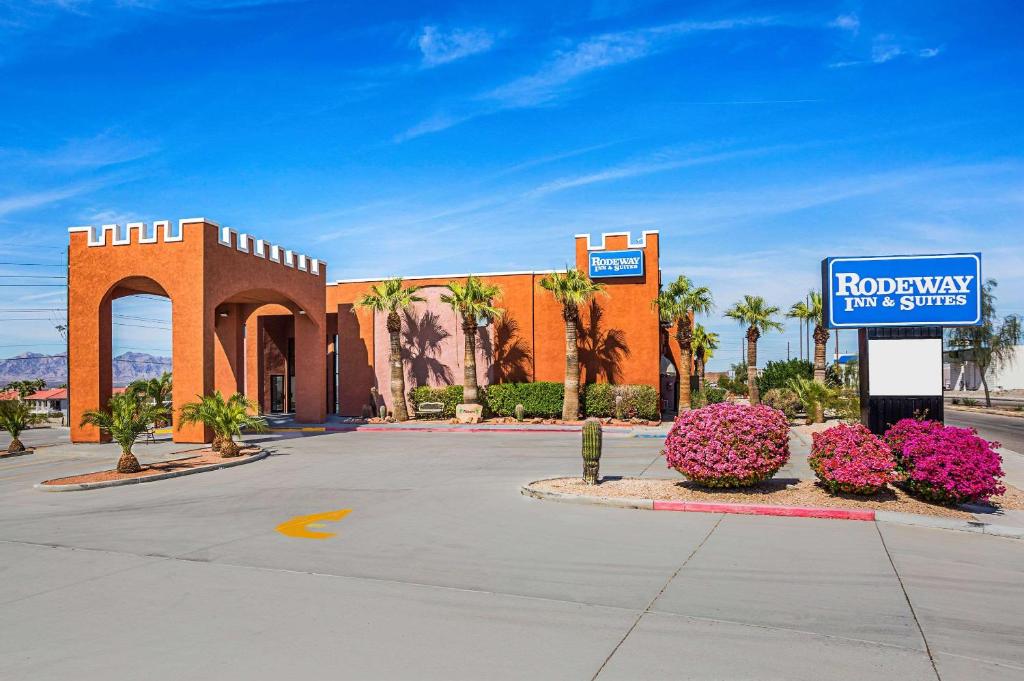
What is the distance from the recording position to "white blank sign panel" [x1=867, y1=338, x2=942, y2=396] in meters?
14.5

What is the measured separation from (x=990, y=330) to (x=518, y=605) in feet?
227

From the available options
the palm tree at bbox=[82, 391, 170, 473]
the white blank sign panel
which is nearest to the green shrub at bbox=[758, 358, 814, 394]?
the white blank sign panel

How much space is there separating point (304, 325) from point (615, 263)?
1413cm

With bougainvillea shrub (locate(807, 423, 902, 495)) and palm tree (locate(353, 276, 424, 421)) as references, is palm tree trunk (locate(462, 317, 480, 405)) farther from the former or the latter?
bougainvillea shrub (locate(807, 423, 902, 495))

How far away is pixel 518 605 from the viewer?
7.21 meters

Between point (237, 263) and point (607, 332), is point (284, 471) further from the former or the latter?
point (607, 332)

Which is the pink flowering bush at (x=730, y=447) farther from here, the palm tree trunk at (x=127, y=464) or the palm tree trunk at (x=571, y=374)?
the palm tree trunk at (x=571, y=374)

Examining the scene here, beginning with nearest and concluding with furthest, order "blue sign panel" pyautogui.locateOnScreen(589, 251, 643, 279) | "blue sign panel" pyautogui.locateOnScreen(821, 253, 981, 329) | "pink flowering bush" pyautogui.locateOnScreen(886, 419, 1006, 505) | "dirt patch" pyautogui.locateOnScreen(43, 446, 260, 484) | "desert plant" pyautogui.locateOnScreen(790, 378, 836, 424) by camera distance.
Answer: "pink flowering bush" pyautogui.locateOnScreen(886, 419, 1006, 505) → "blue sign panel" pyautogui.locateOnScreen(821, 253, 981, 329) → "dirt patch" pyautogui.locateOnScreen(43, 446, 260, 484) → "desert plant" pyautogui.locateOnScreen(790, 378, 836, 424) → "blue sign panel" pyautogui.locateOnScreen(589, 251, 643, 279)

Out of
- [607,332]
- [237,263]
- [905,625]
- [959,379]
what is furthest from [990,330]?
[905,625]

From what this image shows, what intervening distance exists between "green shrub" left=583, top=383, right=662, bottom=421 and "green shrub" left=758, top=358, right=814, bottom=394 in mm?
17595

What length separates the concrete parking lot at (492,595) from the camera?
5.80m

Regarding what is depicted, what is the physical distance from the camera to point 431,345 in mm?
36062

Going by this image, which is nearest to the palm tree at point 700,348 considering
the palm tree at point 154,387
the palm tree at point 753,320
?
the palm tree at point 753,320

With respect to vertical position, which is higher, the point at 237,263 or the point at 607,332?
the point at 237,263
